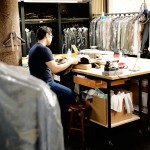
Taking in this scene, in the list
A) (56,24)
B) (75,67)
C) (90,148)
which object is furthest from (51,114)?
(56,24)

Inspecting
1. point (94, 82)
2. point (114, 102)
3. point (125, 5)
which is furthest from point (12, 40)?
point (125, 5)

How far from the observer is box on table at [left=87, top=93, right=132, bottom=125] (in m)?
3.72

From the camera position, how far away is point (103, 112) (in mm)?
3748

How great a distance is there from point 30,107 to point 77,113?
3.20 meters

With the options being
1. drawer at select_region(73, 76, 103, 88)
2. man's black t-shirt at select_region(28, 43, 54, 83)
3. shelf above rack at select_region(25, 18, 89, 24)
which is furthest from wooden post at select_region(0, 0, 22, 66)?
Answer: shelf above rack at select_region(25, 18, 89, 24)

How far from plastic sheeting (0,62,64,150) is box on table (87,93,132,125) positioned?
9.07ft

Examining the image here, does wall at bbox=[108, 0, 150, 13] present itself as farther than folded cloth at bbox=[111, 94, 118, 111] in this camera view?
Yes

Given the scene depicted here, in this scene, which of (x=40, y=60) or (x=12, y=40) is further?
(x=40, y=60)

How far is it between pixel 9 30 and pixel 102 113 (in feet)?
5.85

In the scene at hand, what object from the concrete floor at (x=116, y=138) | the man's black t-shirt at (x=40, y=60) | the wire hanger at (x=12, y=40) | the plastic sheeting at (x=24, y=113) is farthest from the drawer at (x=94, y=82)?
the plastic sheeting at (x=24, y=113)

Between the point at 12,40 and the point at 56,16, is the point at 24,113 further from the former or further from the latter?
the point at 56,16

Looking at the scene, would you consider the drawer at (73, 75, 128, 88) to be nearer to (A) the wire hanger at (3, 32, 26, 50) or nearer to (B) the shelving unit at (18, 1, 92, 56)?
(A) the wire hanger at (3, 32, 26, 50)

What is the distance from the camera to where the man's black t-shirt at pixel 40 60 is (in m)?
3.62

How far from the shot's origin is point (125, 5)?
6.69 m
